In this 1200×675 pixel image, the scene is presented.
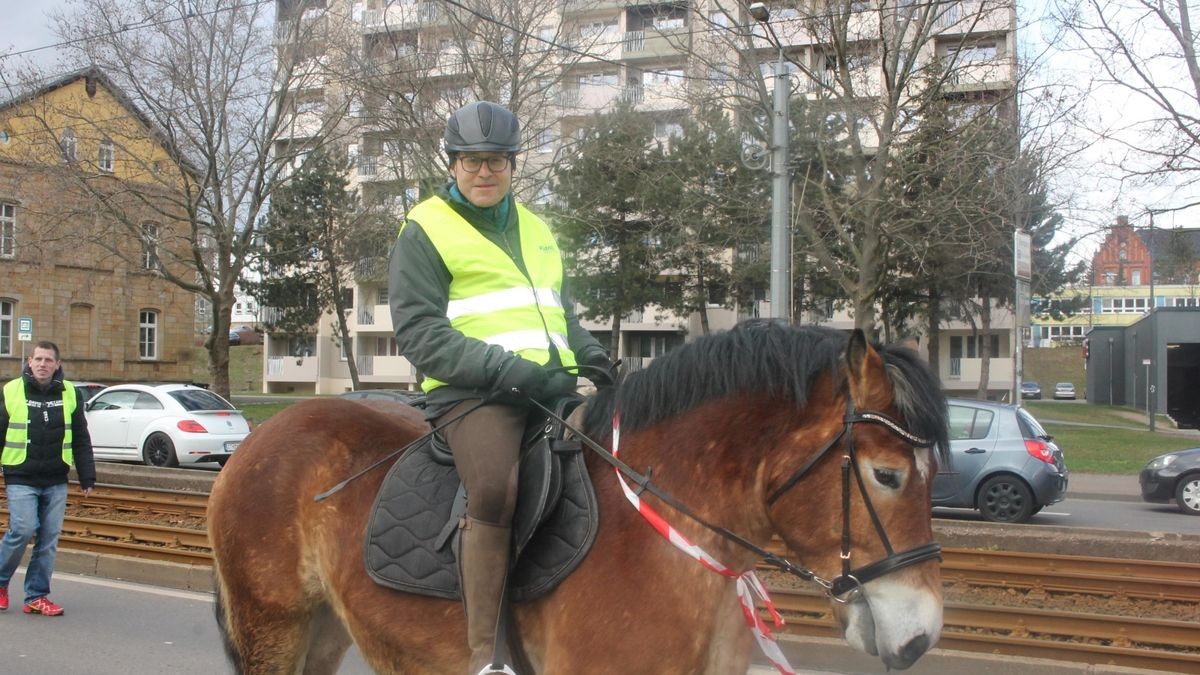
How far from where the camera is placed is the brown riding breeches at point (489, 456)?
286 cm

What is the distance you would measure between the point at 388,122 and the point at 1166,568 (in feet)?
72.0

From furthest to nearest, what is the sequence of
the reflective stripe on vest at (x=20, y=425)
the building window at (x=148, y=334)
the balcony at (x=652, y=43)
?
the building window at (x=148, y=334) → the balcony at (x=652, y=43) → the reflective stripe on vest at (x=20, y=425)

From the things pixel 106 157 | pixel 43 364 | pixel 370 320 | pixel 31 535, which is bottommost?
pixel 31 535

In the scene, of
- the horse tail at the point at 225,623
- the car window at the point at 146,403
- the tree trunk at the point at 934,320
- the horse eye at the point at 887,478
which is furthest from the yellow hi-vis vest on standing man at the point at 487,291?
the tree trunk at the point at 934,320

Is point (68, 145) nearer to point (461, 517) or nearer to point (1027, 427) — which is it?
point (1027, 427)

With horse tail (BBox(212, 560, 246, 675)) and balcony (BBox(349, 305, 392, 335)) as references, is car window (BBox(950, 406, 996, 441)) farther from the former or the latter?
balcony (BBox(349, 305, 392, 335))

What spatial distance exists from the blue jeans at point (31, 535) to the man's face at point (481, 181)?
244 inches

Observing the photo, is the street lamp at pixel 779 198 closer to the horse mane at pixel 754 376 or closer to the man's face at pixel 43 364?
the man's face at pixel 43 364

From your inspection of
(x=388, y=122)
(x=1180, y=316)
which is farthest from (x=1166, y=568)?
(x=1180, y=316)

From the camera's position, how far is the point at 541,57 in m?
24.0

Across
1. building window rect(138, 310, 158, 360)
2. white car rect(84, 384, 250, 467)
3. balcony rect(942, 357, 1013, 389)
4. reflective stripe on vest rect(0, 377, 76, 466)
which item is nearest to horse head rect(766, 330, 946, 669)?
reflective stripe on vest rect(0, 377, 76, 466)

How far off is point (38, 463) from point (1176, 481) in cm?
1598

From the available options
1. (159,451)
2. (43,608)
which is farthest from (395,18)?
(43,608)

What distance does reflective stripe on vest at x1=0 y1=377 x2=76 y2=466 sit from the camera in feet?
24.5
